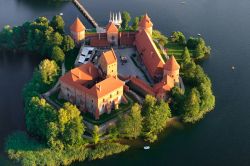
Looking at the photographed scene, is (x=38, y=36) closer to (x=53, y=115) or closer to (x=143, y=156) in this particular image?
(x=53, y=115)

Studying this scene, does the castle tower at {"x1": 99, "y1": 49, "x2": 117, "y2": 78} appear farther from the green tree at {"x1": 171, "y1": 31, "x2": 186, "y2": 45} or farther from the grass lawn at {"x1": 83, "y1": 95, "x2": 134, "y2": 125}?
the green tree at {"x1": 171, "y1": 31, "x2": 186, "y2": 45}

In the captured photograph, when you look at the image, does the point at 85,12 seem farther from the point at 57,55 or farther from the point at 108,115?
the point at 108,115

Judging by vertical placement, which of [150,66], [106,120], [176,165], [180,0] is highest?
[180,0]

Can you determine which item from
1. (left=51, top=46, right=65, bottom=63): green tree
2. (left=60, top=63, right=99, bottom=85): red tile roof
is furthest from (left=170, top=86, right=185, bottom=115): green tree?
(left=51, top=46, right=65, bottom=63): green tree

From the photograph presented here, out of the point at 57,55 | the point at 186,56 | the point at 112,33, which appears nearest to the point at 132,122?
the point at 186,56

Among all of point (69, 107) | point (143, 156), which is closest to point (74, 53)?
point (69, 107)
